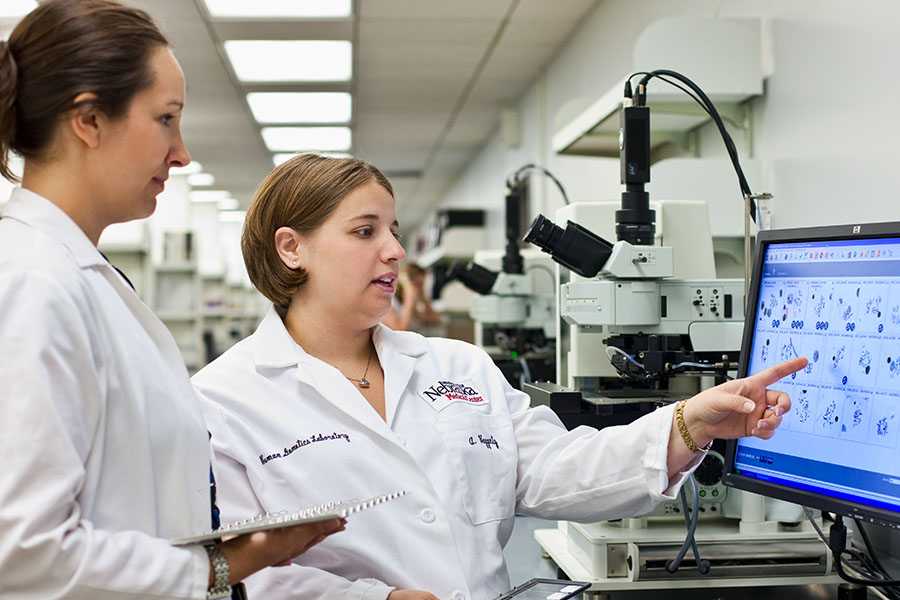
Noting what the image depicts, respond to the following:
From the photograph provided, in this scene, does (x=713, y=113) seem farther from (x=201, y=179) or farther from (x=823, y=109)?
(x=201, y=179)

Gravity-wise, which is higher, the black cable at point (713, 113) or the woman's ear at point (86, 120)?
the black cable at point (713, 113)

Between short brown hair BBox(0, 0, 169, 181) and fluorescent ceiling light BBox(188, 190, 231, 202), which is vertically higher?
fluorescent ceiling light BBox(188, 190, 231, 202)

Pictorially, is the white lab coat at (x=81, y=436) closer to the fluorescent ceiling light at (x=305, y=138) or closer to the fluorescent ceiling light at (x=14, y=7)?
the fluorescent ceiling light at (x=14, y=7)

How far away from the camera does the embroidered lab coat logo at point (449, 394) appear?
4.72ft

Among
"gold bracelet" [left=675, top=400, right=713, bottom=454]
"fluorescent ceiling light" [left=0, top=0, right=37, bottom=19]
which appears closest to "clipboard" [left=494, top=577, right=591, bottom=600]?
"gold bracelet" [left=675, top=400, right=713, bottom=454]

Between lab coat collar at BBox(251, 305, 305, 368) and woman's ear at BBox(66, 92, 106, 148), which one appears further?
lab coat collar at BBox(251, 305, 305, 368)

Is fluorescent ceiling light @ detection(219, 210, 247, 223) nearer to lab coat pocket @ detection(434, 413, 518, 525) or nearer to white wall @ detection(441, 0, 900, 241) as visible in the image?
white wall @ detection(441, 0, 900, 241)

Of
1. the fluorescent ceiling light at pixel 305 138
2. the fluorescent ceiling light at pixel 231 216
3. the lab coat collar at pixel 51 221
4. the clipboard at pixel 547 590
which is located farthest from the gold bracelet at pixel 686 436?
the fluorescent ceiling light at pixel 231 216

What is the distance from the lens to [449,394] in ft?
4.78

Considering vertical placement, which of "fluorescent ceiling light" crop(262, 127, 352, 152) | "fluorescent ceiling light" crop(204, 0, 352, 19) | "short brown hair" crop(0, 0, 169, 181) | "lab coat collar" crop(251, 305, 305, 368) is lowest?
"lab coat collar" crop(251, 305, 305, 368)

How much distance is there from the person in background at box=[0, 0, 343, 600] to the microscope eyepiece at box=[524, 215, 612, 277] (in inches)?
32.9

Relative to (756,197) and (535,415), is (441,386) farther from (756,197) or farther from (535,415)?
(756,197)

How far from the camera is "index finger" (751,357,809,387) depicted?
113cm

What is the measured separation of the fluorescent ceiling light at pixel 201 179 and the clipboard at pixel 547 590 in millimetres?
8152
